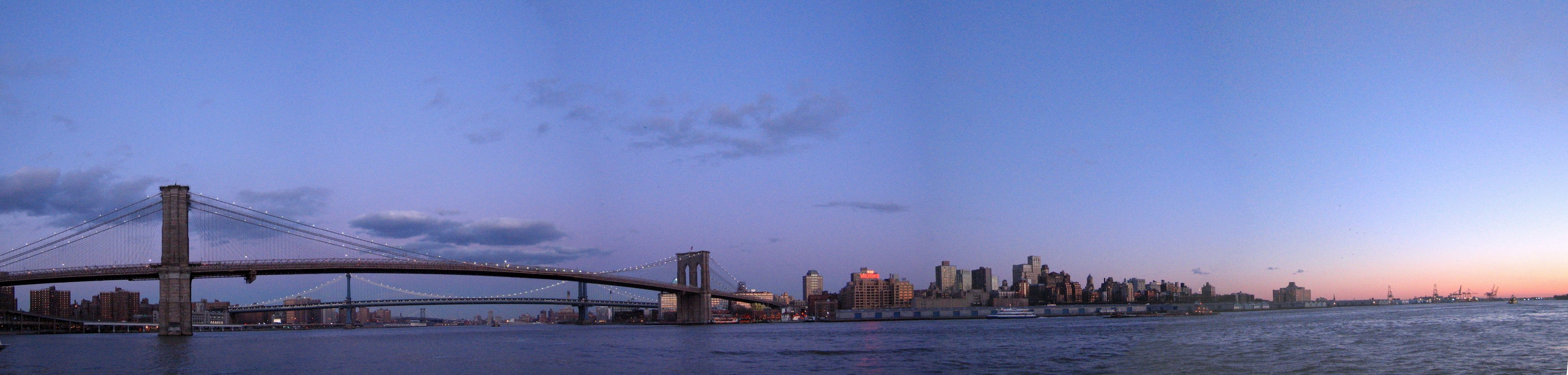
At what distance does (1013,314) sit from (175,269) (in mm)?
80336

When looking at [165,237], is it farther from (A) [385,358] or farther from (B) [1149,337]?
(B) [1149,337]

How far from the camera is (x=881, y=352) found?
3262cm

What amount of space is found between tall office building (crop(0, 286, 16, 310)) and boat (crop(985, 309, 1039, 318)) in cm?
8472

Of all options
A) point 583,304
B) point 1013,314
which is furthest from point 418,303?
point 1013,314

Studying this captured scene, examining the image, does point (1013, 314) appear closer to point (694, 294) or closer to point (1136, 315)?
point (1136, 315)

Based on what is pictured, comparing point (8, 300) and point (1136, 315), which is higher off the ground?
point (8, 300)

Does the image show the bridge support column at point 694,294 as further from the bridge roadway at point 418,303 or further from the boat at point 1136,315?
the boat at point 1136,315

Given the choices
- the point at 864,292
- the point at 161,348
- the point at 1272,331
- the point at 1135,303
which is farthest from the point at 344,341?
the point at 1135,303

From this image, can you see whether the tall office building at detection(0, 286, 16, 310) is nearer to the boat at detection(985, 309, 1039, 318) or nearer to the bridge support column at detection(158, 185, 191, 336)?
the bridge support column at detection(158, 185, 191, 336)

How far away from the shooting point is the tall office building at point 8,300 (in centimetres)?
6272

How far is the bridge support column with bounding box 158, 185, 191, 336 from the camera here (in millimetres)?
46656

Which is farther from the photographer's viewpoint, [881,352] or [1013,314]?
[1013,314]

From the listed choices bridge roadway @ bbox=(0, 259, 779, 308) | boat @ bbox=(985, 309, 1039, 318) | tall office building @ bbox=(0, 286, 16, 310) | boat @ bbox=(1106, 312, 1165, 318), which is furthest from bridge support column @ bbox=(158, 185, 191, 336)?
boat @ bbox=(1106, 312, 1165, 318)

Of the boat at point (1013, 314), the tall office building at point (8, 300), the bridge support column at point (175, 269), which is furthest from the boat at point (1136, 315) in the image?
the tall office building at point (8, 300)
